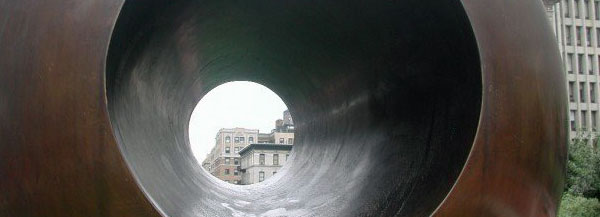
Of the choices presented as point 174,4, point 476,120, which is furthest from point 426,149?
point 174,4

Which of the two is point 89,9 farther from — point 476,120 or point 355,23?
point 355,23

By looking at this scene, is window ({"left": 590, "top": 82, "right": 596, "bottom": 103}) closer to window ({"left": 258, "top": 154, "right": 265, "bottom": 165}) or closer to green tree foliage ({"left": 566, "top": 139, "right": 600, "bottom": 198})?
green tree foliage ({"left": 566, "top": 139, "right": 600, "bottom": 198})

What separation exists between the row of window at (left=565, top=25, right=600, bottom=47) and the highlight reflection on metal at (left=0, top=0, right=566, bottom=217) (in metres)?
41.8

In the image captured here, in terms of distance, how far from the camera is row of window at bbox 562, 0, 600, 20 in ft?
140

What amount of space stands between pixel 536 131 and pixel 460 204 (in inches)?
14.4

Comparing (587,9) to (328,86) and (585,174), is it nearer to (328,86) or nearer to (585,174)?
(585,174)

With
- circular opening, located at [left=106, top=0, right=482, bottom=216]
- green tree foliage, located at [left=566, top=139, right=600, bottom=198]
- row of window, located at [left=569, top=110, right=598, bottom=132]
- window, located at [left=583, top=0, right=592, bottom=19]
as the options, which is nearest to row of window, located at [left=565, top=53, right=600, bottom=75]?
row of window, located at [left=569, top=110, right=598, bottom=132]

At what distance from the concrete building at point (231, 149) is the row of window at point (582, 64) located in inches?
2008

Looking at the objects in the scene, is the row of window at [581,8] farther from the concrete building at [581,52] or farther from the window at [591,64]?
the window at [591,64]

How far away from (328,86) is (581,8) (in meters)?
41.8

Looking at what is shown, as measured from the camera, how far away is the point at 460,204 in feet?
6.88

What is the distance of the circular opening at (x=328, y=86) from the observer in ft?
7.77

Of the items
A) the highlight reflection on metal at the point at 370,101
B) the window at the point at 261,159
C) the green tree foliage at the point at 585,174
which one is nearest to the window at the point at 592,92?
the green tree foliage at the point at 585,174

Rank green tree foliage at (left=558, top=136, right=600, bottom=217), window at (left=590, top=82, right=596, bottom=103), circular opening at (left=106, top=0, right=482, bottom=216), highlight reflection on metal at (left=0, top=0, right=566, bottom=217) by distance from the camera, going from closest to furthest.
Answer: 1. highlight reflection on metal at (left=0, top=0, right=566, bottom=217)
2. circular opening at (left=106, top=0, right=482, bottom=216)
3. green tree foliage at (left=558, top=136, right=600, bottom=217)
4. window at (left=590, top=82, right=596, bottom=103)
